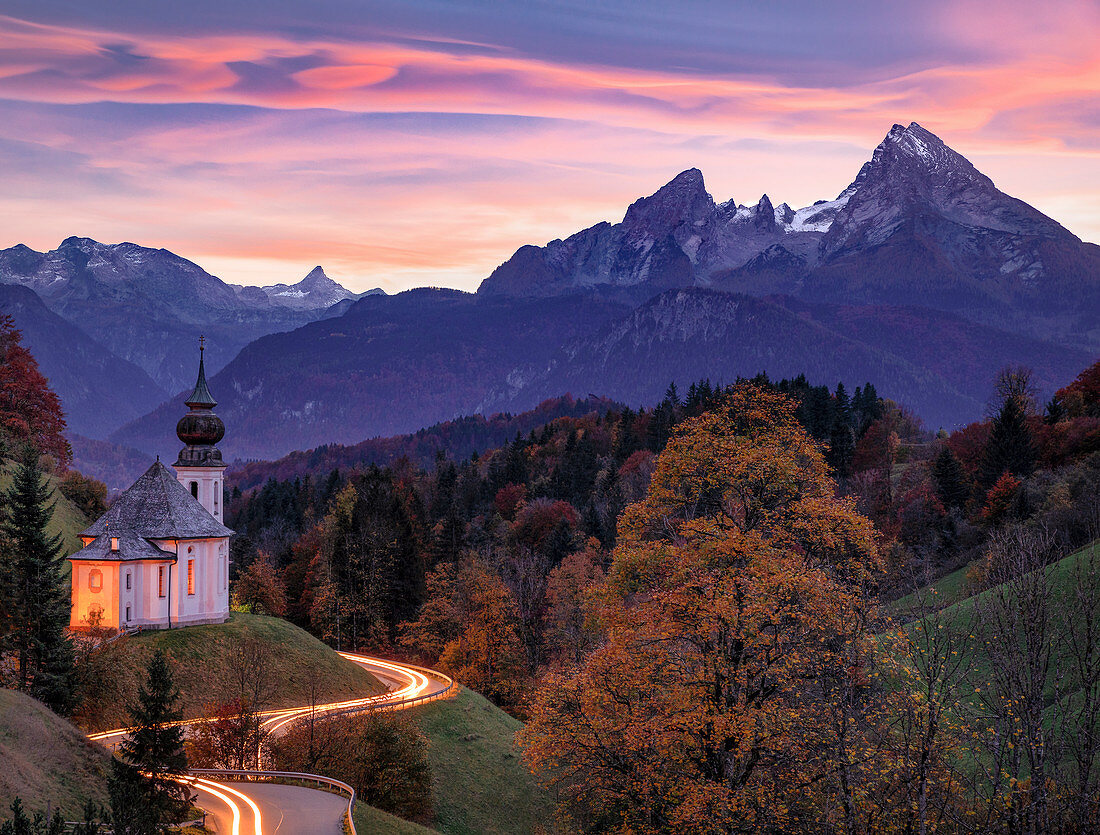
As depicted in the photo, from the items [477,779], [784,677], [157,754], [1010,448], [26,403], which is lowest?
[477,779]

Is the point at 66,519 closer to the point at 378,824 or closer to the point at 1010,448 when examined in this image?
the point at 378,824

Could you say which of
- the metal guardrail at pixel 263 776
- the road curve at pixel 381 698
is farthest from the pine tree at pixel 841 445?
the metal guardrail at pixel 263 776

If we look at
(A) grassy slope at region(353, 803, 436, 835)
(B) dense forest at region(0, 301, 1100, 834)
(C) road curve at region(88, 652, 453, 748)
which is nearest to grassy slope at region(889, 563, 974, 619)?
(B) dense forest at region(0, 301, 1100, 834)

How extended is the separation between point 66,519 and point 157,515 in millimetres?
17372

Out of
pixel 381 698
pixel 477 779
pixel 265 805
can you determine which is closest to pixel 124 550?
pixel 381 698

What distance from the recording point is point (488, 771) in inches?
2226

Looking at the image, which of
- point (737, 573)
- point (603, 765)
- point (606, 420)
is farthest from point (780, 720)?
point (606, 420)

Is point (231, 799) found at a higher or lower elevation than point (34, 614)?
lower

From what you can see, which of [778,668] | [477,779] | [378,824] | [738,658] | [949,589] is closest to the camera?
[778,668]

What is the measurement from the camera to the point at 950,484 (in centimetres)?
9525

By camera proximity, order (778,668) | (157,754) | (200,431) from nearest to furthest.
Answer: (778,668), (157,754), (200,431)

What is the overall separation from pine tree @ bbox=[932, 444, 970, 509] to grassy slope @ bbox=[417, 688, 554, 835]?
177 feet

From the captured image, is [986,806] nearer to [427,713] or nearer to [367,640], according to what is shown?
[427,713]

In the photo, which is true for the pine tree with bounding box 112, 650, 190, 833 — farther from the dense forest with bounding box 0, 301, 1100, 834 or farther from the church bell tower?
the church bell tower
